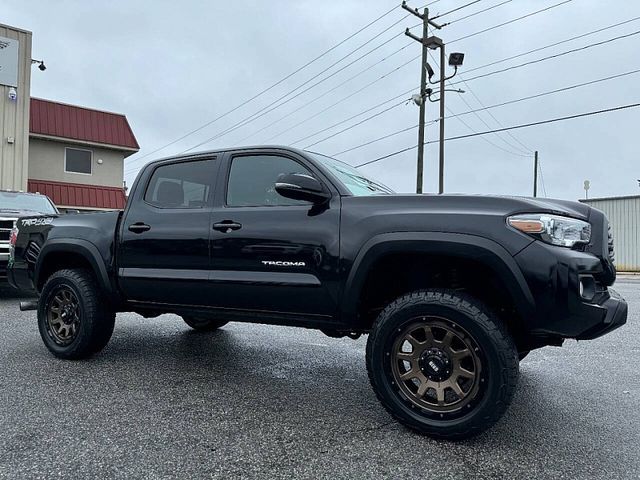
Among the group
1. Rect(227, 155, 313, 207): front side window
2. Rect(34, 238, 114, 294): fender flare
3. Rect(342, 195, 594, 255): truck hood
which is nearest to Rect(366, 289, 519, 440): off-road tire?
Rect(342, 195, 594, 255): truck hood

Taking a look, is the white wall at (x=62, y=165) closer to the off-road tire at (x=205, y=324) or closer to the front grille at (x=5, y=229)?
the front grille at (x=5, y=229)

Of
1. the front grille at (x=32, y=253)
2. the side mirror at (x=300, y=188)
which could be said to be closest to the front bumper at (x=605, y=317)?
the side mirror at (x=300, y=188)

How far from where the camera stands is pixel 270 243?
3.42 metres

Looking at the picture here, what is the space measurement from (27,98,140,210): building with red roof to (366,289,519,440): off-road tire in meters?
18.1

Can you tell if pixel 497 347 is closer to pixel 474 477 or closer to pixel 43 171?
pixel 474 477

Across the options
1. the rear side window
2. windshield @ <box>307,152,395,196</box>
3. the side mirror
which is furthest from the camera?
the rear side window

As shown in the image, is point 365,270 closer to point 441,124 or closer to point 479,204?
point 479,204

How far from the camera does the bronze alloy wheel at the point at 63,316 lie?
4.45 meters

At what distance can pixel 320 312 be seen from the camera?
3.29 meters

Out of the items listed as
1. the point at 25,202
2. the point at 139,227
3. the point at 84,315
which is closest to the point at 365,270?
the point at 139,227

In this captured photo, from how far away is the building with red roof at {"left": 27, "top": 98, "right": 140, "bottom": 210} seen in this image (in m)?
18.2

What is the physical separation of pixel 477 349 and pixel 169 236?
2454mm

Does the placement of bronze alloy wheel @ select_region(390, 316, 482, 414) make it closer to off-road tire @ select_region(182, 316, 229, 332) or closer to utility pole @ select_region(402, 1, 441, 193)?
off-road tire @ select_region(182, 316, 229, 332)

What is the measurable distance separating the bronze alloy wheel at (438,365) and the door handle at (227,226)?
140cm
